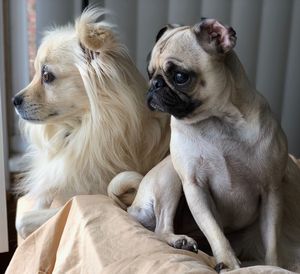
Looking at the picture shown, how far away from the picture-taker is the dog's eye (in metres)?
1.30

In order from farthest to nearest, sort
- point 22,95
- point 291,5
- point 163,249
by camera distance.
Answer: point 291,5 < point 22,95 < point 163,249

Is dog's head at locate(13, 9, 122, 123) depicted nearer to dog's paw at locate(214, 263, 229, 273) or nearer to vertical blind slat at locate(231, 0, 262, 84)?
dog's paw at locate(214, 263, 229, 273)

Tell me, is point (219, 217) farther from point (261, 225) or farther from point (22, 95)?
point (22, 95)

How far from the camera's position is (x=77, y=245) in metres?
1.06

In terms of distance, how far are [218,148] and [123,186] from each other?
1.01 ft

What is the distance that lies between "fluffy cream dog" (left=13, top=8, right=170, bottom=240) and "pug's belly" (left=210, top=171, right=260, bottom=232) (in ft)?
1.02

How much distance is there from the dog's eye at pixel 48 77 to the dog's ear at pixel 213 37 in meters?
0.46

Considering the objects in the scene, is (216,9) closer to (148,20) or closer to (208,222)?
(148,20)

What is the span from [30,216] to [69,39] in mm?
448

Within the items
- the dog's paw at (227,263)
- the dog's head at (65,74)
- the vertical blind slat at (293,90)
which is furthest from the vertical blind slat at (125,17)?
the dog's paw at (227,263)

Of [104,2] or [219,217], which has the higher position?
[104,2]

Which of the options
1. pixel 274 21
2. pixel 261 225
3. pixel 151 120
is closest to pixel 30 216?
pixel 151 120

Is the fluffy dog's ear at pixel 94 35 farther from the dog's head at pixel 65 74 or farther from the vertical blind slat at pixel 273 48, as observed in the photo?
the vertical blind slat at pixel 273 48

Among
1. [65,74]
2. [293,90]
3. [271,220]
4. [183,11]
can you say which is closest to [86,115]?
[65,74]
